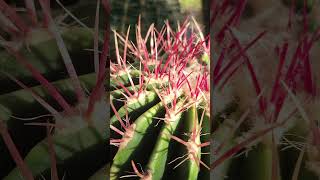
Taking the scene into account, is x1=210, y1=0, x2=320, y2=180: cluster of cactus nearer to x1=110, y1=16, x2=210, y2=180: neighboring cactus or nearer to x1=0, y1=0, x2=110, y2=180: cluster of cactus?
x1=110, y1=16, x2=210, y2=180: neighboring cactus

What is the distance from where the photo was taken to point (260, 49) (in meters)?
0.97

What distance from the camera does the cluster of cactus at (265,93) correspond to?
35.9 inches

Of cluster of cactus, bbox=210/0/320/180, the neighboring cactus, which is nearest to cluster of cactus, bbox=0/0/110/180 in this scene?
the neighboring cactus

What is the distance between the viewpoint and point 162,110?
0.94m

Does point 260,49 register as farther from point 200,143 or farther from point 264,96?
point 200,143

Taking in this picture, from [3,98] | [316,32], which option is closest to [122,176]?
[3,98]

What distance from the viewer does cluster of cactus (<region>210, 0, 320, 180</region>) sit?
0.91 metres

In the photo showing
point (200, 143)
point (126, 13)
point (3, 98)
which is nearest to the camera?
point (3, 98)

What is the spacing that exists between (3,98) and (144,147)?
0.97 ft

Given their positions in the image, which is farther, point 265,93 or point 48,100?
point 265,93

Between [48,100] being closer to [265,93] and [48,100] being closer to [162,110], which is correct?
[162,110]

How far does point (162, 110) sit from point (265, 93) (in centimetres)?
22

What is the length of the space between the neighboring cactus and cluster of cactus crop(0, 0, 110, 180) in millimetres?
68

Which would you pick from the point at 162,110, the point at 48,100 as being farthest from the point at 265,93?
the point at 48,100
